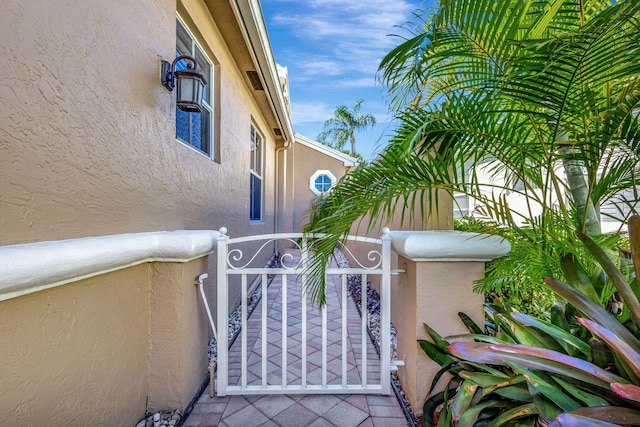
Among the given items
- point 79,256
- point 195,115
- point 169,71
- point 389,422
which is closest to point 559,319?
point 389,422

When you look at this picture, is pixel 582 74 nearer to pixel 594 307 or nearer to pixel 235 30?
pixel 594 307

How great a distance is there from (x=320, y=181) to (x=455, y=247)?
10.3m

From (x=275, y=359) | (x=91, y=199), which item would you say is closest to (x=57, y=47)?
(x=91, y=199)

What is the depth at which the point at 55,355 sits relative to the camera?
1.35 m

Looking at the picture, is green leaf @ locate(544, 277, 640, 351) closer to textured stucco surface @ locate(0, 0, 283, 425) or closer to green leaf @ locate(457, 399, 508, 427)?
green leaf @ locate(457, 399, 508, 427)

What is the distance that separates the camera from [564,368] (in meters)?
1.34

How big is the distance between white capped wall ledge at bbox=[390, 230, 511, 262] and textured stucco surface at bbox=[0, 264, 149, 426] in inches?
75.2

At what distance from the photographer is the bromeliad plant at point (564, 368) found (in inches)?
47.8

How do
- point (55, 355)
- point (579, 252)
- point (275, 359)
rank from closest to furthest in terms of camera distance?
point (55, 355), point (579, 252), point (275, 359)

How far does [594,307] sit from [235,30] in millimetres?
4408

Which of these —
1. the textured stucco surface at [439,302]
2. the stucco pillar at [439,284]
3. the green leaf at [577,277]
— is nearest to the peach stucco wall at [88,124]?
the stucco pillar at [439,284]

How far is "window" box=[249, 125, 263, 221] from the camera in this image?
6706 mm

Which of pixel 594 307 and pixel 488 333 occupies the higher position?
pixel 594 307

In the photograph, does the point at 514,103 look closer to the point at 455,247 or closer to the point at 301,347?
the point at 455,247
